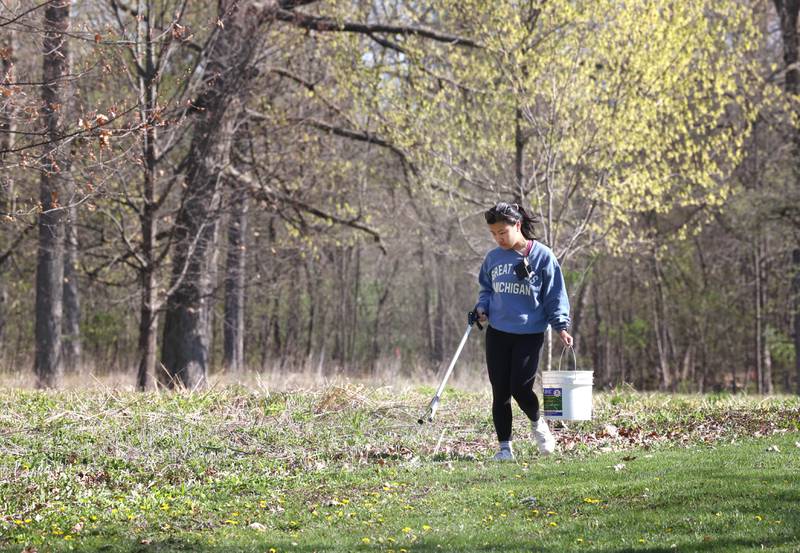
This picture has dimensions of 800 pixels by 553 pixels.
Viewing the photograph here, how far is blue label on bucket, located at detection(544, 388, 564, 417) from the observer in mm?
8172

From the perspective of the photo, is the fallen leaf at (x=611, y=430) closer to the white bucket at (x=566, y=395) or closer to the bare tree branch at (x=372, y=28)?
the white bucket at (x=566, y=395)

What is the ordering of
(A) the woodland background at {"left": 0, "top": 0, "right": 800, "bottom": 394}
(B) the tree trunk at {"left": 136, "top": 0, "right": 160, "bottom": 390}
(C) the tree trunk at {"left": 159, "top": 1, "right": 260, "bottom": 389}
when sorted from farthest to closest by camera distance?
(C) the tree trunk at {"left": 159, "top": 1, "right": 260, "bottom": 389}, (A) the woodland background at {"left": 0, "top": 0, "right": 800, "bottom": 394}, (B) the tree trunk at {"left": 136, "top": 0, "right": 160, "bottom": 390}

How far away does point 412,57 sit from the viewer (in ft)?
57.4

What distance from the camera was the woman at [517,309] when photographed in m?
7.63

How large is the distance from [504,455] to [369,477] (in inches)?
50.6

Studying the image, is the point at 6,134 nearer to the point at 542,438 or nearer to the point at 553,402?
the point at 553,402

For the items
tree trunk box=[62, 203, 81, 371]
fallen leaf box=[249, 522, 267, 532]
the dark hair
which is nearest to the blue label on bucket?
the dark hair

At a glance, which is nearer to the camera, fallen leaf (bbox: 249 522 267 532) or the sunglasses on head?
fallen leaf (bbox: 249 522 267 532)

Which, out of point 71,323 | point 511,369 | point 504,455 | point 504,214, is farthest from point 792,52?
point 71,323

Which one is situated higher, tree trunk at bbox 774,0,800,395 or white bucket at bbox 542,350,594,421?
tree trunk at bbox 774,0,800,395

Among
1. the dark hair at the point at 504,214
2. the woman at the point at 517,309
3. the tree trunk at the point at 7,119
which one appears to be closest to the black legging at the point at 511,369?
the woman at the point at 517,309

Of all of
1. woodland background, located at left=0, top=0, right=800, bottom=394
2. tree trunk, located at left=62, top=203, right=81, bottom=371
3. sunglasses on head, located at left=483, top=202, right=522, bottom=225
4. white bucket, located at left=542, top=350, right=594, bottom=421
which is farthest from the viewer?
tree trunk, located at left=62, top=203, right=81, bottom=371

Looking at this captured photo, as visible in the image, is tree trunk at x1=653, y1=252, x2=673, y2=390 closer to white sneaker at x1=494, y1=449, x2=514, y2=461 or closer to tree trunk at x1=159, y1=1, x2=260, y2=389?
tree trunk at x1=159, y1=1, x2=260, y2=389

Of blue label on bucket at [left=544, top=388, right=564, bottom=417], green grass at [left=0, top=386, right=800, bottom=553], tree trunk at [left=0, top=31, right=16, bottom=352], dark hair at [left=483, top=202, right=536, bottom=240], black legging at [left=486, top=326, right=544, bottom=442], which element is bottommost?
green grass at [left=0, top=386, right=800, bottom=553]
